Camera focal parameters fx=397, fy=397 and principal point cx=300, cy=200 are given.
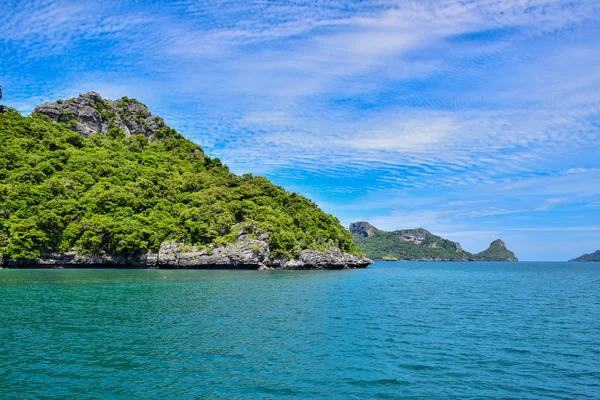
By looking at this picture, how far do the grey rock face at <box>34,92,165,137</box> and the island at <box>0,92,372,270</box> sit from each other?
26.5 inches

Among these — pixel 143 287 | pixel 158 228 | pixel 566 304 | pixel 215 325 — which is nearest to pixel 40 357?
pixel 215 325

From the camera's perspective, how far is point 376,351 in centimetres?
1897

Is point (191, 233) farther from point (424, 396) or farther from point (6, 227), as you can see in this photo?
point (424, 396)

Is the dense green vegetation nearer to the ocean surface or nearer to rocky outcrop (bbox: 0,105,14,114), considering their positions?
rocky outcrop (bbox: 0,105,14,114)

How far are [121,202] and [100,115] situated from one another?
62.2 meters

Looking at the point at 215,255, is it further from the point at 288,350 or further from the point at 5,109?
Result: the point at 5,109

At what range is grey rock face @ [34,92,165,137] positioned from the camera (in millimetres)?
127250

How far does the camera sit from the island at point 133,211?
79.9 metres

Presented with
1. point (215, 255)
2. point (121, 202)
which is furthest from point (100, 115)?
point (215, 255)

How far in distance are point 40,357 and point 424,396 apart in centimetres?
1540

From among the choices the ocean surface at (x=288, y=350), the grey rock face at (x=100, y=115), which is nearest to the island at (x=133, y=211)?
the grey rock face at (x=100, y=115)

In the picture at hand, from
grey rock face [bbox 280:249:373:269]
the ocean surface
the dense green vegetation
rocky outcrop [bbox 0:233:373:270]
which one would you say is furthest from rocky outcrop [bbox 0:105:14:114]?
the ocean surface

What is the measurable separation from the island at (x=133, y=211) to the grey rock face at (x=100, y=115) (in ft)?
2.21

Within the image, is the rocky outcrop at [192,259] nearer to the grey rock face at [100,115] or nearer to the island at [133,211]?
the island at [133,211]
